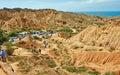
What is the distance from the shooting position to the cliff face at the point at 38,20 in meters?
111

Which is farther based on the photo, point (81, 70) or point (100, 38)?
point (100, 38)

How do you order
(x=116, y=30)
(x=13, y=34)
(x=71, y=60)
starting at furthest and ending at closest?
(x=13, y=34)
(x=116, y=30)
(x=71, y=60)

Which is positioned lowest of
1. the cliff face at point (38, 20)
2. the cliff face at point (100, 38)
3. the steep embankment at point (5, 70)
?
the cliff face at point (38, 20)

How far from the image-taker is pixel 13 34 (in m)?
82.2

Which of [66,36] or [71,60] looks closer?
[71,60]

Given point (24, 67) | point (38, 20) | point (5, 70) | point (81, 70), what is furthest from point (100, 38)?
point (38, 20)

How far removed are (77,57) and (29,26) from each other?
72.6m

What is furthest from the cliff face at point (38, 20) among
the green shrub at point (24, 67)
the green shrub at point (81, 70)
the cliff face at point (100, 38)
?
the green shrub at point (24, 67)

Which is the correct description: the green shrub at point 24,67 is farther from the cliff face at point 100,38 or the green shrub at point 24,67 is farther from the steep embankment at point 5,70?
the cliff face at point 100,38

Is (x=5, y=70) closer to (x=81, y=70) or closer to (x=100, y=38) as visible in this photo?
(x=81, y=70)

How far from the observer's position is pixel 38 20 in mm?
123375

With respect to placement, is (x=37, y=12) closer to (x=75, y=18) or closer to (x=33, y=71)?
(x=75, y=18)

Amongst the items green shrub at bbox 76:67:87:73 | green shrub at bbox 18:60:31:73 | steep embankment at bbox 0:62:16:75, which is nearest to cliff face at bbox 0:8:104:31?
green shrub at bbox 76:67:87:73

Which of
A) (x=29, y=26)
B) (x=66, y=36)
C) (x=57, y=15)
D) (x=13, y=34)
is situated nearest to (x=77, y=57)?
(x=66, y=36)
